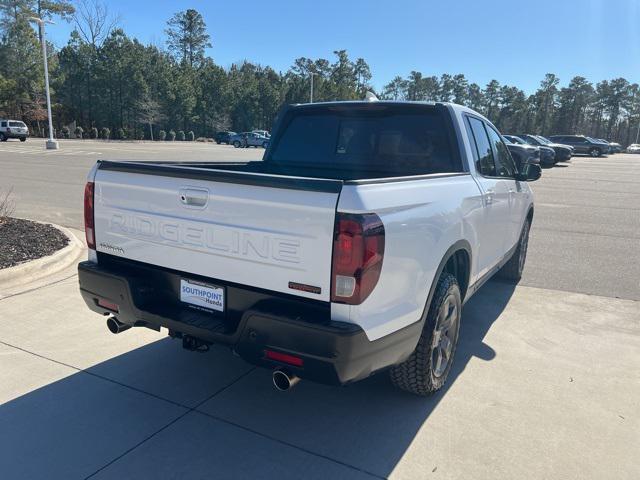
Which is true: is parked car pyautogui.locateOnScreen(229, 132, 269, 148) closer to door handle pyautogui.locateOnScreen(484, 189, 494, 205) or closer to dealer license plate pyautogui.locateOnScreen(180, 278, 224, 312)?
door handle pyautogui.locateOnScreen(484, 189, 494, 205)

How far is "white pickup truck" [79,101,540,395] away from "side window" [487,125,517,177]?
2.73 ft

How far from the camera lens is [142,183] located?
118 inches

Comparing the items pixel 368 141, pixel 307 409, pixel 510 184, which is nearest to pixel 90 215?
pixel 307 409

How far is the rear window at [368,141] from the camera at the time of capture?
156 inches

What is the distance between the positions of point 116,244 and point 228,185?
1.05 meters

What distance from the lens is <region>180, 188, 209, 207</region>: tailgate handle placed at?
9.00 ft

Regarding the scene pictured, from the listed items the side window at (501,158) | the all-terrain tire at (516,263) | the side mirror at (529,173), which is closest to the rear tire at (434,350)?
the side window at (501,158)

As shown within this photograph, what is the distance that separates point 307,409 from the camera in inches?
128

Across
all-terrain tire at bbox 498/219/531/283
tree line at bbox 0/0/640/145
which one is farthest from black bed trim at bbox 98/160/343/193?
tree line at bbox 0/0/640/145

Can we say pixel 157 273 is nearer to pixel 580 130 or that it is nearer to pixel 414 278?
pixel 414 278

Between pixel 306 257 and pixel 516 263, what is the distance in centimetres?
426

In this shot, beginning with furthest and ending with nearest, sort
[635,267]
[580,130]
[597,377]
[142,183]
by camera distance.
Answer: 1. [580,130]
2. [635,267]
3. [597,377]
4. [142,183]

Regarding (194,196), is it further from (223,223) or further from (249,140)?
(249,140)

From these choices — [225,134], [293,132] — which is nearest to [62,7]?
[225,134]
